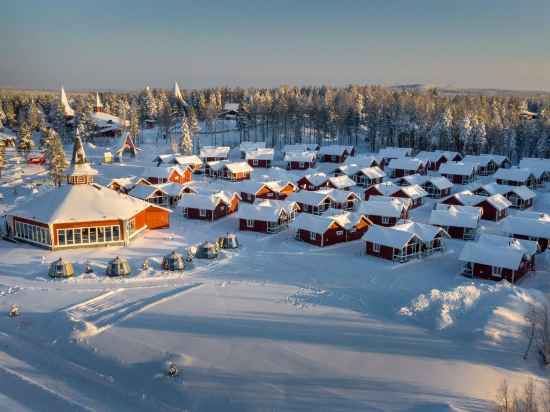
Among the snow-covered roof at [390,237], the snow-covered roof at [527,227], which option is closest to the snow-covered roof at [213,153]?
the snow-covered roof at [390,237]

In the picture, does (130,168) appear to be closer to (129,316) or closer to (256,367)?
(129,316)

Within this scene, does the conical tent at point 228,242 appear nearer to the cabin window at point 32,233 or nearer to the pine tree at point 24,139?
the cabin window at point 32,233

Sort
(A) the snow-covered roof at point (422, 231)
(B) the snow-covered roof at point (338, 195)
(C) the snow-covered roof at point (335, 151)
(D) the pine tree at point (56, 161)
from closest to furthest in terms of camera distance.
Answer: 1. (A) the snow-covered roof at point (422, 231)
2. (B) the snow-covered roof at point (338, 195)
3. (D) the pine tree at point (56, 161)
4. (C) the snow-covered roof at point (335, 151)

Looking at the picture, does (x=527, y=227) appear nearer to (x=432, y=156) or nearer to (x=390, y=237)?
(x=390, y=237)

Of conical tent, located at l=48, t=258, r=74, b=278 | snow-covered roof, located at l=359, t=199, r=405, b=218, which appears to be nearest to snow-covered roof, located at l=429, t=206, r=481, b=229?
snow-covered roof, located at l=359, t=199, r=405, b=218

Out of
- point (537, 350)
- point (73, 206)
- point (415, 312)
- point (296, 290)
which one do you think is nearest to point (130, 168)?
point (73, 206)

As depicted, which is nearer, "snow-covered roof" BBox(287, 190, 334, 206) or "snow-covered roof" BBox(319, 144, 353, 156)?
"snow-covered roof" BBox(287, 190, 334, 206)

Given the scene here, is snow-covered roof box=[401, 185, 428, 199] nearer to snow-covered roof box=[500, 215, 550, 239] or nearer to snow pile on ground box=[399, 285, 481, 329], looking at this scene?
snow-covered roof box=[500, 215, 550, 239]
